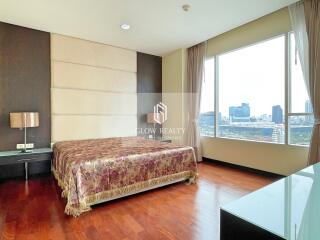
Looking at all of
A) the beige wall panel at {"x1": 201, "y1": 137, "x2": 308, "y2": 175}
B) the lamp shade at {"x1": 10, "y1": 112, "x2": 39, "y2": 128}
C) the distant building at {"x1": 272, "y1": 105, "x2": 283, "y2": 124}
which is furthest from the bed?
the distant building at {"x1": 272, "y1": 105, "x2": 283, "y2": 124}

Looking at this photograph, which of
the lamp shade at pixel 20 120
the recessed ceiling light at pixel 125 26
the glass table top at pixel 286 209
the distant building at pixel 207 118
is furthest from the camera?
the distant building at pixel 207 118

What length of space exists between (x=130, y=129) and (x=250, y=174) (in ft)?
9.40

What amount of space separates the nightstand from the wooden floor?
389 millimetres

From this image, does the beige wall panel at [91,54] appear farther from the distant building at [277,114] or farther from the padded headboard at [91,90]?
the distant building at [277,114]

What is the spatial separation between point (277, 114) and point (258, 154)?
804 mm

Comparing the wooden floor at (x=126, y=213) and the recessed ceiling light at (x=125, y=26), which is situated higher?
the recessed ceiling light at (x=125, y=26)

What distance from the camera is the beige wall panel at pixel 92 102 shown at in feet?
12.8

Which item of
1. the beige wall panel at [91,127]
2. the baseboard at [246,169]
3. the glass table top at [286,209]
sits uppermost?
the beige wall panel at [91,127]

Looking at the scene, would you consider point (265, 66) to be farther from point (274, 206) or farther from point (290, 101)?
point (274, 206)

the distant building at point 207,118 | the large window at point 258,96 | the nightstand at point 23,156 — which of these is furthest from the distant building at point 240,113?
the nightstand at point 23,156

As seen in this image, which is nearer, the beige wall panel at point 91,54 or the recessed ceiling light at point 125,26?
the recessed ceiling light at point 125,26

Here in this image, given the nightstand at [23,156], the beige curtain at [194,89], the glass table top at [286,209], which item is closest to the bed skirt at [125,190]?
the nightstand at [23,156]

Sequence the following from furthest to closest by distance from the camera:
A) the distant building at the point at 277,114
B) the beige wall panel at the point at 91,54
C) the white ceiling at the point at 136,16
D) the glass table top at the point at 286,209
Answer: the beige wall panel at the point at 91,54, the distant building at the point at 277,114, the white ceiling at the point at 136,16, the glass table top at the point at 286,209

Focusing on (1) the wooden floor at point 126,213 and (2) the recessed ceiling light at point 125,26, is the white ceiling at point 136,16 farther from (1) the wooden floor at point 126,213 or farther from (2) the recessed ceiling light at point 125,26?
(1) the wooden floor at point 126,213
